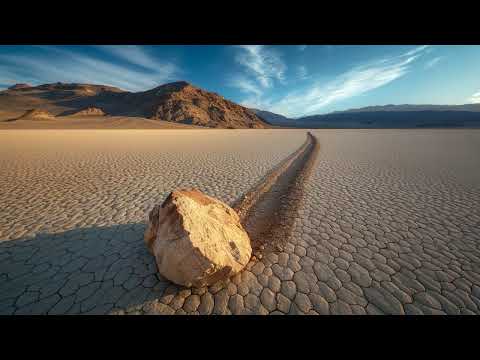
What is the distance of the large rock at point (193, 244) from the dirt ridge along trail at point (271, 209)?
1.92 ft

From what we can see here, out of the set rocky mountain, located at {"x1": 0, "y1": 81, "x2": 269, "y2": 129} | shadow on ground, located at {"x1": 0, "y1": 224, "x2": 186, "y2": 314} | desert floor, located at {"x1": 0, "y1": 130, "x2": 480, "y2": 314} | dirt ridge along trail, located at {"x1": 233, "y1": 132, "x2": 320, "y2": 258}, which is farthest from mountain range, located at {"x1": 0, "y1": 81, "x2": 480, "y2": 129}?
shadow on ground, located at {"x1": 0, "y1": 224, "x2": 186, "y2": 314}

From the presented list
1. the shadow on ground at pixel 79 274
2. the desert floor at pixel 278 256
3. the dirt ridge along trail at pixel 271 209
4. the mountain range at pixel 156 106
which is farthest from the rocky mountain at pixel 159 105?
the shadow on ground at pixel 79 274

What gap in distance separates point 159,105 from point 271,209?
238 ft

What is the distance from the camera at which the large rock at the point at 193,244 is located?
2047 mm

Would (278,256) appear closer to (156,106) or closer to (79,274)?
(79,274)

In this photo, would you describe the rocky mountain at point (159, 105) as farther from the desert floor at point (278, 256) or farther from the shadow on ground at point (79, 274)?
the shadow on ground at point (79, 274)

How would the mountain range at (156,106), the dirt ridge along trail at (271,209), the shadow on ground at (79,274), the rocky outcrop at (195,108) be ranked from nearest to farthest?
the shadow on ground at (79,274), the dirt ridge along trail at (271,209), the rocky outcrop at (195,108), the mountain range at (156,106)

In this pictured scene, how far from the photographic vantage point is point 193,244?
2.05 metres

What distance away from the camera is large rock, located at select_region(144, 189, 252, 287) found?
A: 2.05 meters

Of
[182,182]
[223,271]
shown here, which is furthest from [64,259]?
[182,182]

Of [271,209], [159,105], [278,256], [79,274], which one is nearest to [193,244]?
[278,256]
